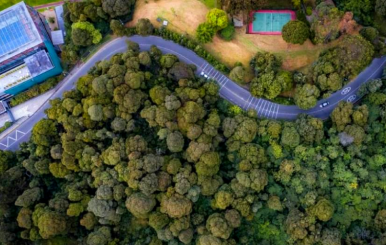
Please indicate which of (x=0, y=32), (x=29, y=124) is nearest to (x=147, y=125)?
(x=29, y=124)

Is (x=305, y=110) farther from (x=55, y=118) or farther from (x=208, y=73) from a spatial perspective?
(x=55, y=118)

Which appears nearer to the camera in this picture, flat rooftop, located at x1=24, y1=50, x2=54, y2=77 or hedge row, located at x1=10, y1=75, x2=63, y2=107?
flat rooftop, located at x1=24, y1=50, x2=54, y2=77

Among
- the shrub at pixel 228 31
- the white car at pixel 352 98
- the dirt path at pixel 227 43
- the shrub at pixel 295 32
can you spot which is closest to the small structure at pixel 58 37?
the dirt path at pixel 227 43

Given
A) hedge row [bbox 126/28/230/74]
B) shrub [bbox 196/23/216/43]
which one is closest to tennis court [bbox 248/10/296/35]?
shrub [bbox 196/23/216/43]

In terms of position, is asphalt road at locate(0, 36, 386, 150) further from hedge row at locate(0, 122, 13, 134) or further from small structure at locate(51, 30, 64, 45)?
small structure at locate(51, 30, 64, 45)

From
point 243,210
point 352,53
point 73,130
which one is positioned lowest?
point 243,210

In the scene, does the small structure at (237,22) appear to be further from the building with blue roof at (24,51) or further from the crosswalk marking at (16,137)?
the crosswalk marking at (16,137)

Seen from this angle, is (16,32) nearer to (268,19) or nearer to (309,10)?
(268,19)
